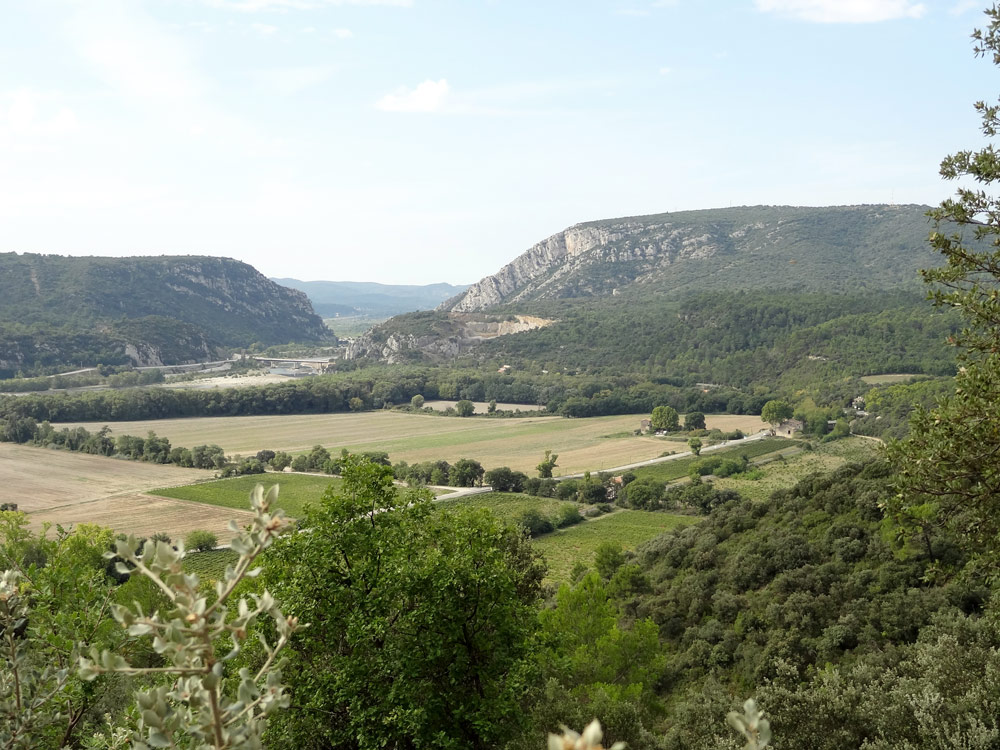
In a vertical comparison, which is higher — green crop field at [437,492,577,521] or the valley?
the valley

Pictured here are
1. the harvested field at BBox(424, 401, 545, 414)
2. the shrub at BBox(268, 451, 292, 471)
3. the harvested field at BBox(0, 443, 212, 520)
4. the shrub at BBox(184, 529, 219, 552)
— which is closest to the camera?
the shrub at BBox(184, 529, 219, 552)

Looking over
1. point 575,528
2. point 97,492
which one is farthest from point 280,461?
point 575,528

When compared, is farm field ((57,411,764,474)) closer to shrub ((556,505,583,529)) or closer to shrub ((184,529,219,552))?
shrub ((556,505,583,529))

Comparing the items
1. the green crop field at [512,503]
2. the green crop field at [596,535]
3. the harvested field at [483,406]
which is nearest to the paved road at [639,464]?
the green crop field at [512,503]

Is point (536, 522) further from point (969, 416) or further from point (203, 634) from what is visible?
point (203, 634)

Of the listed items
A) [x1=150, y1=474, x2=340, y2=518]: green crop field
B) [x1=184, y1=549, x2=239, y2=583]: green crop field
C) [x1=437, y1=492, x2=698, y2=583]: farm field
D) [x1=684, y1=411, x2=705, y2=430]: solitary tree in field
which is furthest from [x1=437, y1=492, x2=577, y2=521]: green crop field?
[x1=684, y1=411, x2=705, y2=430]: solitary tree in field

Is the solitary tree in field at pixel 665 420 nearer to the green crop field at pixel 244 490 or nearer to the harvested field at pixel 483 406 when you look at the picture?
the harvested field at pixel 483 406

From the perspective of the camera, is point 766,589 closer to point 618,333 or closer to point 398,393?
point 398,393
